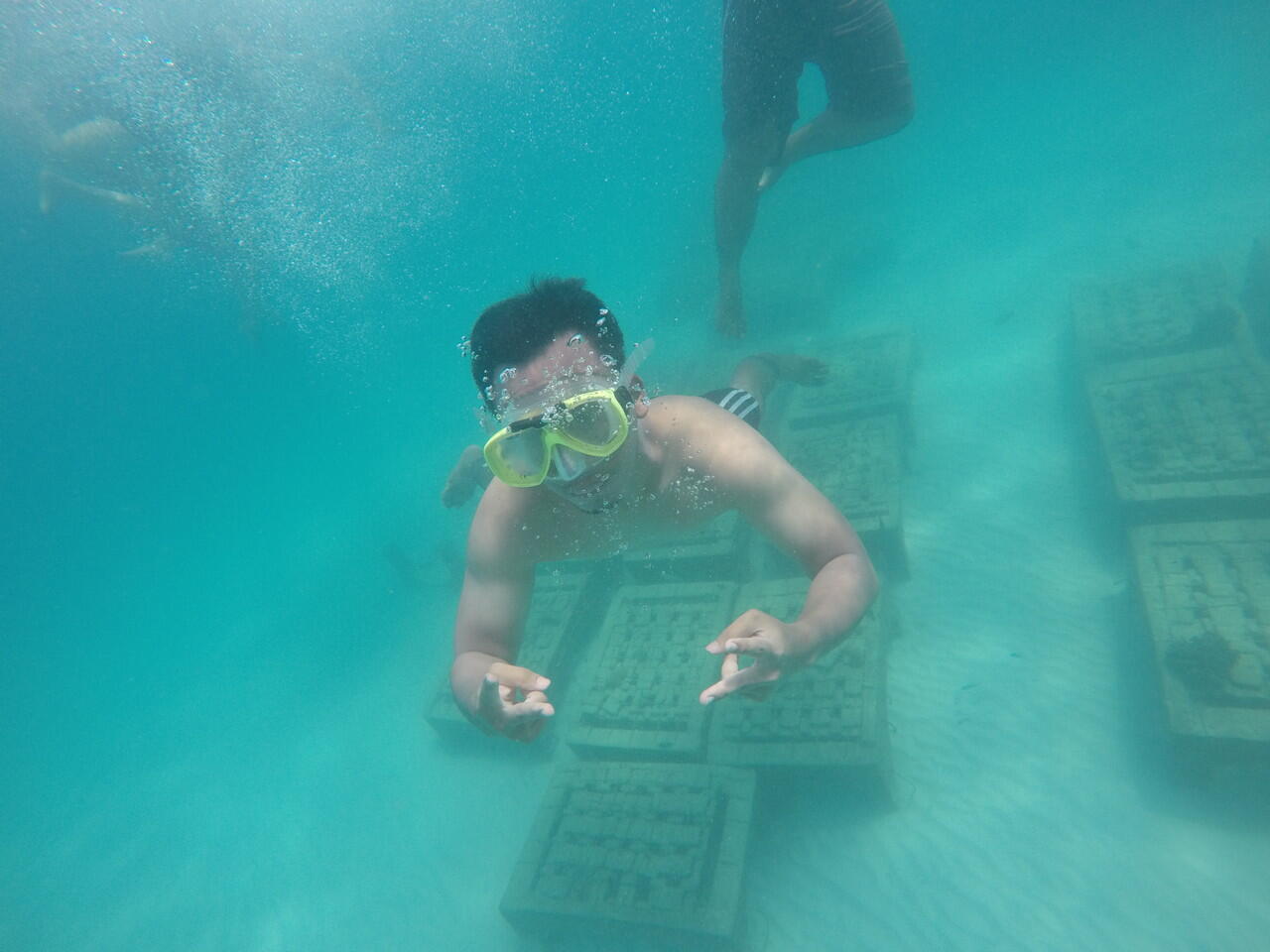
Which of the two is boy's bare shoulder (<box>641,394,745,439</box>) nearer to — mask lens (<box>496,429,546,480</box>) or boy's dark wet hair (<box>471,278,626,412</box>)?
boy's dark wet hair (<box>471,278,626,412</box>)

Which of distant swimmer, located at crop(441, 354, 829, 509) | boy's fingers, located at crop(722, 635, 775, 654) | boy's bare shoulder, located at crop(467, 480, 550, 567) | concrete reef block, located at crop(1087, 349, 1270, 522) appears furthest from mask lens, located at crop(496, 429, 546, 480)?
concrete reef block, located at crop(1087, 349, 1270, 522)

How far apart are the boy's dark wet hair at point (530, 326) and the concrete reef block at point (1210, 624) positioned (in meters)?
3.78

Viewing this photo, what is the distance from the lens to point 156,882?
300 inches

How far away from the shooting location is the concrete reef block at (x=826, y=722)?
144 inches

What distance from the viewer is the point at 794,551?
8.37ft

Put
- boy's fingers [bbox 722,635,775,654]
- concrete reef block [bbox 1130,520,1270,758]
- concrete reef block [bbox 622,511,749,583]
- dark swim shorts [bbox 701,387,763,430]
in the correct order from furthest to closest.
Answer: concrete reef block [bbox 622,511,749,583] → dark swim shorts [bbox 701,387,763,430] → concrete reef block [bbox 1130,520,1270,758] → boy's fingers [bbox 722,635,775,654]

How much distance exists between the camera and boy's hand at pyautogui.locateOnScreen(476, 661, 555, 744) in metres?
1.88

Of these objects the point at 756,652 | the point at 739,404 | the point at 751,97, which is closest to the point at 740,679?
the point at 756,652

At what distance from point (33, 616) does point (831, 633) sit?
71860 millimetres

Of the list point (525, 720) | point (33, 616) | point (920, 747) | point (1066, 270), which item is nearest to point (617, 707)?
point (920, 747)

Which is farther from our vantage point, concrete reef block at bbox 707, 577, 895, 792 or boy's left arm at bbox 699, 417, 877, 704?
concrete reef block at bbox 707, 577, 895, 792

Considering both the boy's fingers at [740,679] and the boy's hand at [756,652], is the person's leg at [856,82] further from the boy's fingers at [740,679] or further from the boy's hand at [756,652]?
the boy's fingers at [740,679]

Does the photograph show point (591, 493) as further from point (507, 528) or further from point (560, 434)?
point (507, 528)

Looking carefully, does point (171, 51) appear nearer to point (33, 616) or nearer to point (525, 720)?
point (525, 720)
